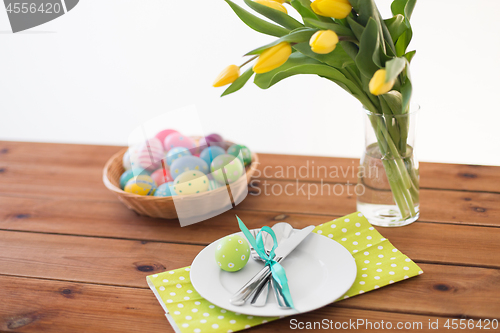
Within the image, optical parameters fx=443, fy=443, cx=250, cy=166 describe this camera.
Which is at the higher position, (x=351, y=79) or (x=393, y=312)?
(x=351, y=79)

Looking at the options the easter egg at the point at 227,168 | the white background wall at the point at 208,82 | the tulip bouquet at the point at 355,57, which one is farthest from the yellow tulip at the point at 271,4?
the white background wall at the point at 208,82

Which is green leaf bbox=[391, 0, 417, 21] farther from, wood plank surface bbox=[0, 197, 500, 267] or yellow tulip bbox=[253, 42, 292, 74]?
wood plank surface bbox=[0, 197, 500, 267]

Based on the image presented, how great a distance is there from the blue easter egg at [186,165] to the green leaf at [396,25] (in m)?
0.45

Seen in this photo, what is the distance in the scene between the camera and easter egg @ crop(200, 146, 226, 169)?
0.97 metres

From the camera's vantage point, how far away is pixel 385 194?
83 centimetres

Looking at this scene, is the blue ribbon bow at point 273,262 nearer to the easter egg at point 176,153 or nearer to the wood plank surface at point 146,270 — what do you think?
the wood plank surface at point 146,270

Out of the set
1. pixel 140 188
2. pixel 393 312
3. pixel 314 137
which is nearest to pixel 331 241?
pixel 393 312

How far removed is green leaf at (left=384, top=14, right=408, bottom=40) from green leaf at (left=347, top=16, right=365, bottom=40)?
0.23 feet

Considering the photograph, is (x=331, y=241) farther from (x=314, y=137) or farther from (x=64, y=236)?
(x=314, y=137)

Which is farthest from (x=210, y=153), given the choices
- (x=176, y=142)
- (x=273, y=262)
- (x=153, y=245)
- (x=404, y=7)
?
(x=404, y=7)

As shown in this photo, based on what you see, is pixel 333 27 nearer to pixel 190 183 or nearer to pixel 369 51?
pixel 369 51

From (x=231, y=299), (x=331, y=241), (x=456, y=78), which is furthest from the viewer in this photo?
(x=456, y=78)

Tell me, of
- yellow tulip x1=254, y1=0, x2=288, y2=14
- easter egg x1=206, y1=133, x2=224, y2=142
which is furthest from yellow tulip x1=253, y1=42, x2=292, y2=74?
easter egg x1=206, y1=133, x2=224, y2=142

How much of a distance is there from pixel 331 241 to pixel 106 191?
22.3 inches
